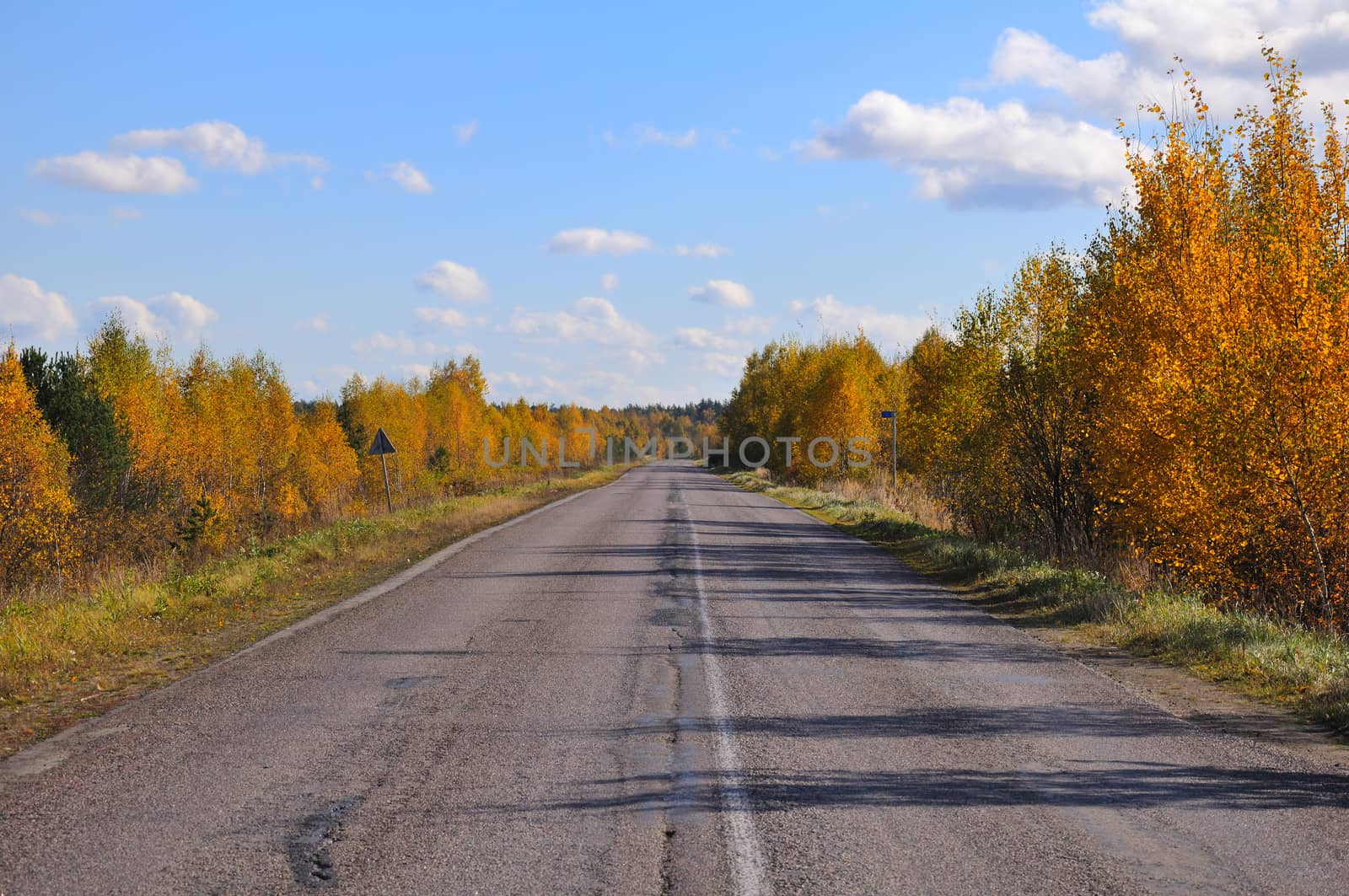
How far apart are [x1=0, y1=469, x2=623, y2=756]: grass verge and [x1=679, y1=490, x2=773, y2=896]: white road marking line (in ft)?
15.2

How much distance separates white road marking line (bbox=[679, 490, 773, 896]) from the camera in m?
4.61

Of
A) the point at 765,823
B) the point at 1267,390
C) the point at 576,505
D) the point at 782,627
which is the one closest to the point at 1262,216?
the point at 1267,390

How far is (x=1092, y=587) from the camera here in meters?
13.6

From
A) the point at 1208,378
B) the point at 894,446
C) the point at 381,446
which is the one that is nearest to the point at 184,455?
the point at 381,446

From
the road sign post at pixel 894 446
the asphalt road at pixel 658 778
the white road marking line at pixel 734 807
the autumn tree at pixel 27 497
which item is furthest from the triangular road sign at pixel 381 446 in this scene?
the white road marking line at pixel 734 807

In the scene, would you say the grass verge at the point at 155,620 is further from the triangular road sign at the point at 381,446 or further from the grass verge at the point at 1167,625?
the grass verge at the point at 1167,625

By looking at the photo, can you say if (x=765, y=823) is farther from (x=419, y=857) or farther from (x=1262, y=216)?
(x=1262, y=216)

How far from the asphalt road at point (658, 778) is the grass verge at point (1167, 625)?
1129 mm

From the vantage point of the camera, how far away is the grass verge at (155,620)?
845cm

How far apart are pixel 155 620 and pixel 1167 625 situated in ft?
36.9

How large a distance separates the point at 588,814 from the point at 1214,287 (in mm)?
12145

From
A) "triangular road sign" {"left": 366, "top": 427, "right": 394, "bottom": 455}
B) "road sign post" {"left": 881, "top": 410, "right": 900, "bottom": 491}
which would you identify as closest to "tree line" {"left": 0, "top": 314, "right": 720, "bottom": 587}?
"triangular road sign" {"left": 366, "top": 427, "right": 394, "bottom": 455}

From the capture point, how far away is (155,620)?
12.1 m

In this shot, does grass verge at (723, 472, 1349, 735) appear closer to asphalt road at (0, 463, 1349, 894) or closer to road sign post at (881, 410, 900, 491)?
asphalt road at (0, 463, 1349, 894)
